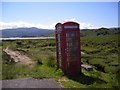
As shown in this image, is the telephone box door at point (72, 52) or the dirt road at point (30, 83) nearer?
the dirt road at point (30, 83)

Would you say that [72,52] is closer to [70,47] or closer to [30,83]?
[70,47]

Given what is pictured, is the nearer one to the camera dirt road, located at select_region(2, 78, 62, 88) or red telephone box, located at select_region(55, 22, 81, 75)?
dirt road, located at select_region(2, 78, 62, 88)

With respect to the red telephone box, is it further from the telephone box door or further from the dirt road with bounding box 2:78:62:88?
the dirt road with bounding box 2:78:62:88

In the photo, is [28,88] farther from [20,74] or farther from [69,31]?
[69,31]

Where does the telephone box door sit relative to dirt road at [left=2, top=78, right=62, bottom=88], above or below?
above

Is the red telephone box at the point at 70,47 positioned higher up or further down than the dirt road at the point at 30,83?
higher up

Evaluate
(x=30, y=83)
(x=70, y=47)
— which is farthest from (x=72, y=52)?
(x=30, y=83)

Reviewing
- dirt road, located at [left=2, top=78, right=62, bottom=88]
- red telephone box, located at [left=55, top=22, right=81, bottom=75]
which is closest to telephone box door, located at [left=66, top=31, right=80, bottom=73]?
red telephone box, located at [left=55, top=22, right=81, bottom=75]

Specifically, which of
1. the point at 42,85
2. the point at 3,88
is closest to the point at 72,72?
the point at 42,85

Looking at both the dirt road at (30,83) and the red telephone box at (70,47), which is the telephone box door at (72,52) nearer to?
the red telephone box at (70,47)

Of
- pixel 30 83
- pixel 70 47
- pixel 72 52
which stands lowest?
pixel 30 83

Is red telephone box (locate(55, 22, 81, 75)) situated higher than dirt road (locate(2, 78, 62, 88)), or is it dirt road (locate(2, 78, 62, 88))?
red telephone box (locate(55, 22, 81, 75))

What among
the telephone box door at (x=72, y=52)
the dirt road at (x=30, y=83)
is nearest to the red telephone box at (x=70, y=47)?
the telephone box door at (x=72, y=52)

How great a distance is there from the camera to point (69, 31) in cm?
1612
